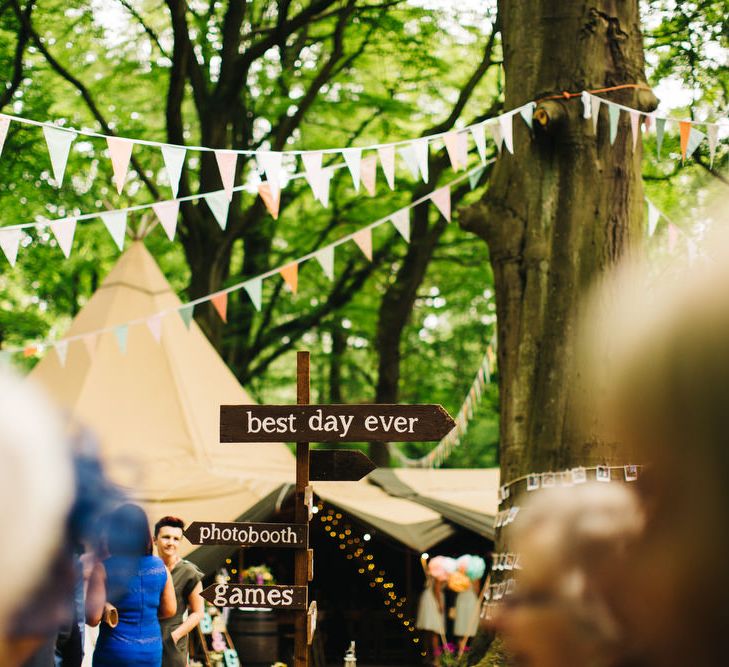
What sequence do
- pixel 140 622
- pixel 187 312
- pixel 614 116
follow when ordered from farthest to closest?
pixel 187 312, pixel 614 116, pixel 140 622

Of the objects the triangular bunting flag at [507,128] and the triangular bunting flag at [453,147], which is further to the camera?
the triangular bunting flag at [453,147]

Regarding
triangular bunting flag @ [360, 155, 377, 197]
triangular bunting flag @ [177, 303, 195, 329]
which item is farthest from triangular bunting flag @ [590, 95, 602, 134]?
triangular bunting flag @ [177, 303, 195, 329]

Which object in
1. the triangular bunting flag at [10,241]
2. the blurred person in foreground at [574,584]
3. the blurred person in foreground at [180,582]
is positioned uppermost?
the triangular bunting flag at [10,241]

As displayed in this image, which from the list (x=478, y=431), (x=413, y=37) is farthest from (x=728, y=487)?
(x=478, y=431)

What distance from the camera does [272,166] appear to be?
639 centimetres

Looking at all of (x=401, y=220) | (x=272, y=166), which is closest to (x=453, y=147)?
(x=401, y=220)

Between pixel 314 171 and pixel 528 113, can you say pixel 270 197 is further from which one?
pixel 528 113

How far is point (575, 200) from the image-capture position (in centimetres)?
589

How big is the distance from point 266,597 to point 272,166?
3.00m

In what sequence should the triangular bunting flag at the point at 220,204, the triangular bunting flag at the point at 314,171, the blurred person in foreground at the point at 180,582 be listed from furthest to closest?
1. the triangular bunting flag at the point at 220,204
2. the triangular bunting flag at the point at 314,171
3. the blurred person in foreground at the point at 180,582

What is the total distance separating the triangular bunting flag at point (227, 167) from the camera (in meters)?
6.31

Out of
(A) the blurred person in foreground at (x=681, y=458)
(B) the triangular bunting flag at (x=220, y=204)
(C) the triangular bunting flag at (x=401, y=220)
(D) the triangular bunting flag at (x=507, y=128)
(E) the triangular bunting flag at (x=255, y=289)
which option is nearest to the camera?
(A) the blurred person in foreground at (x=681, y=458)

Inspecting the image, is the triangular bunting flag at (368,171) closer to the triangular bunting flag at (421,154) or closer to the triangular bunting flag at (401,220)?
the triangular bunting flag at (421,154)

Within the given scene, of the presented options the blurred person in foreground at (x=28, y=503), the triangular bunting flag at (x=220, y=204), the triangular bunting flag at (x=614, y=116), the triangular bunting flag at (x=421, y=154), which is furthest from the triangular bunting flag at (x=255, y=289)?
the blurred person in foreground at (x=28, y=503)
